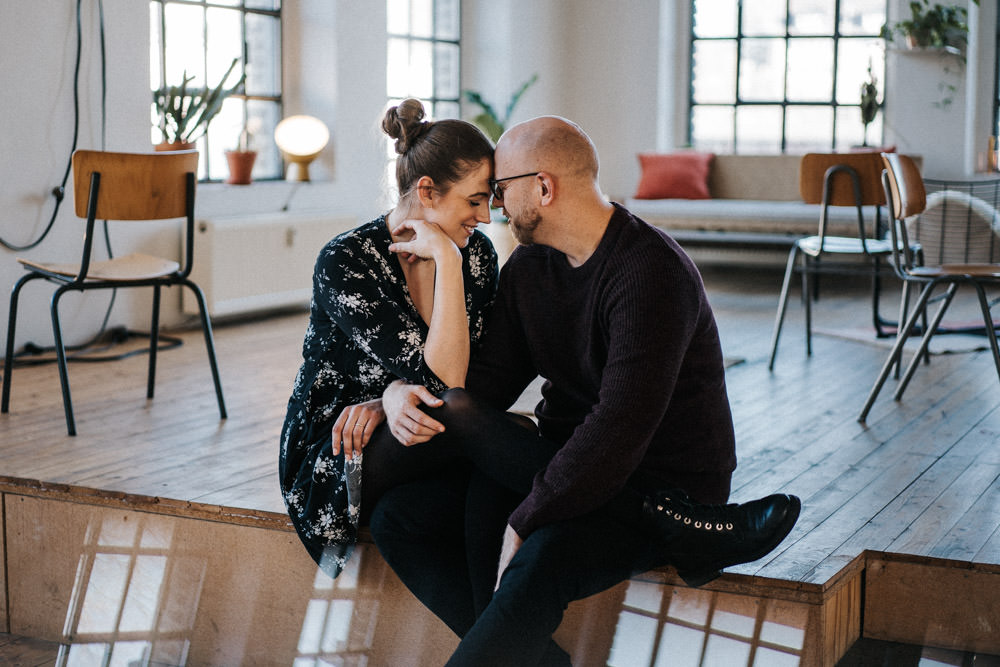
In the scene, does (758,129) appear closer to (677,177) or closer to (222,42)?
(677,177)

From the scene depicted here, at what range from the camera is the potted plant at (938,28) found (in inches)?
A: 280

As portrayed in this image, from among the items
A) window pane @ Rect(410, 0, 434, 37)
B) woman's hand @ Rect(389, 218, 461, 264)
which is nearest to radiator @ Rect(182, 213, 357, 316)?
window pane @ Rect(410, 0, 434, 37)

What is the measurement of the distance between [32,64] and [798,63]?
543 cm

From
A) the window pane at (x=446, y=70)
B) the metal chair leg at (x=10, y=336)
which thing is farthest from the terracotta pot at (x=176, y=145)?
the window pane at (x=446, y=70)

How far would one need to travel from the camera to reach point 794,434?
311cm

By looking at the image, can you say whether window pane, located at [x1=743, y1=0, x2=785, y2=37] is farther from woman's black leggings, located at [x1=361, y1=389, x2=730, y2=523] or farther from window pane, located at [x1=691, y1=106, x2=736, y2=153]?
woman's black leggings, located at [x1=361, y1=389, x2=730, y2=523]

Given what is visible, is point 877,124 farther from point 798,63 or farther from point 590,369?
point 590,369

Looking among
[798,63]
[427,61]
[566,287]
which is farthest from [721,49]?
[566,287]

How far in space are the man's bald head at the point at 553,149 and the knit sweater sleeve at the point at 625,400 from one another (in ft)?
0.70

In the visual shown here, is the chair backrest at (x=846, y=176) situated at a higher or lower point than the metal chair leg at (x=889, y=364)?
higher

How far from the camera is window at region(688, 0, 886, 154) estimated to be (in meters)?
7.79

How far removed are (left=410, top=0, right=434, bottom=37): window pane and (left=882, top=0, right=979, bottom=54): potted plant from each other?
9.85 ft

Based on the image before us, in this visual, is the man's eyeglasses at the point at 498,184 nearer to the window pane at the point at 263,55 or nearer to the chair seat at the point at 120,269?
the chair seat at the point at 120,269

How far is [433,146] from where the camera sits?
193cm
